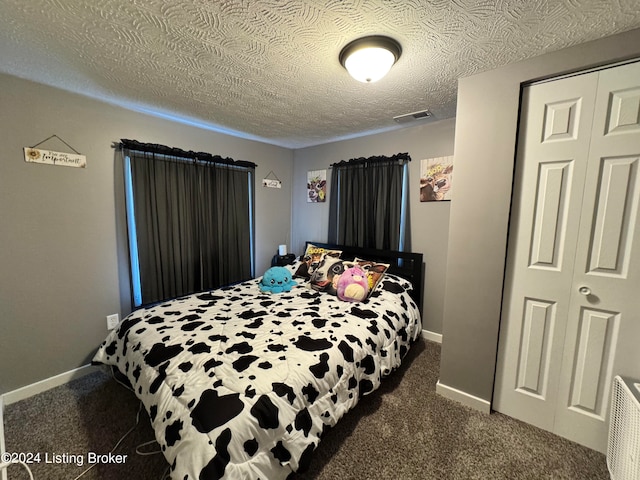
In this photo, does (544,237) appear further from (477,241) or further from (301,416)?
(301,416)

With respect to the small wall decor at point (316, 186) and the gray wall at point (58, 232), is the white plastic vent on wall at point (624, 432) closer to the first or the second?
the small wall decor at point (316, 186)

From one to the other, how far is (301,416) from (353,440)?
1.73 feet

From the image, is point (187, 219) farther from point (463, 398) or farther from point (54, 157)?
point (463, 398)

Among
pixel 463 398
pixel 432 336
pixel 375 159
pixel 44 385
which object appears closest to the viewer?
pixel 463 398

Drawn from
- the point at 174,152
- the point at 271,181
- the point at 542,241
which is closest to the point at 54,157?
the point at 174,152

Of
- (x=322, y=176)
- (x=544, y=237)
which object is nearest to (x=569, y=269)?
(x=544, y=237)

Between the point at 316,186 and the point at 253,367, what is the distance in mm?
2655

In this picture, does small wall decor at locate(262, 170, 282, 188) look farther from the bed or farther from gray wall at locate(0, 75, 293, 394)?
the bed

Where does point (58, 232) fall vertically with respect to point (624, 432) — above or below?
above

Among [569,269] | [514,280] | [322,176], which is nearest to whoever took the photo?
[569,269]

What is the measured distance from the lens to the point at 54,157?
2.00 m

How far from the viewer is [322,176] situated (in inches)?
140

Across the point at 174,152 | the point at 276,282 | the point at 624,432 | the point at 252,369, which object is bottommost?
the point at 624,432

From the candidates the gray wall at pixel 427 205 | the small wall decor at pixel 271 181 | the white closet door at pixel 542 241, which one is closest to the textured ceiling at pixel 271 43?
the white closet door at pixel 542 241
